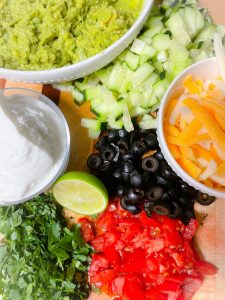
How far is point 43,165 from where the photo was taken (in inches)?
63.4

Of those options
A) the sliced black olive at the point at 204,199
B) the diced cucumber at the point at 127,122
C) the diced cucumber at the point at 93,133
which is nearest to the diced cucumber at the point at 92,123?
the diced cucumber at the point at 93,133

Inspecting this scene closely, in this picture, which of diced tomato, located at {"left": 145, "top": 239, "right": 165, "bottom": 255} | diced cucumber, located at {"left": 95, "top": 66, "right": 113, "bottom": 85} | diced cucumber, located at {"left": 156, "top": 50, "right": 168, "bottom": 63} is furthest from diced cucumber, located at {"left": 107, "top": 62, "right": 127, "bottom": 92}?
diced tomato, located at {"left": 145, "top": 239, "right": 165, "bottom": 255}

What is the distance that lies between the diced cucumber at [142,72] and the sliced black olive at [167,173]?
0.32 metres

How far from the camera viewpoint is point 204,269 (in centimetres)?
165

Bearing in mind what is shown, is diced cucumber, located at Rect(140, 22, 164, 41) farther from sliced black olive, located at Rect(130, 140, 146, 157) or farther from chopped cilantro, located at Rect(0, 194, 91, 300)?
chopped cilantro, located at Rect(0, 194, 91, 300)

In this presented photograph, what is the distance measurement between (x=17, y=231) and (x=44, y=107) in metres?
0.44

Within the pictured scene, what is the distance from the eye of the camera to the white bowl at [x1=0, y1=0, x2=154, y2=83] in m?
1.60

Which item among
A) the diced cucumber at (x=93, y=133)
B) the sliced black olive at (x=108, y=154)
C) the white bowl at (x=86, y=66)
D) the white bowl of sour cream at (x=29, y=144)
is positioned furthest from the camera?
the diced cucumber at (x=93, y=133)

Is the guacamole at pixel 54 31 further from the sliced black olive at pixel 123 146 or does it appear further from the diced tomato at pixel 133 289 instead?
the diced tomato at pixel 133 289

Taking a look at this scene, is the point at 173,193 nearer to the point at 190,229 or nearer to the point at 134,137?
the point at 190,229

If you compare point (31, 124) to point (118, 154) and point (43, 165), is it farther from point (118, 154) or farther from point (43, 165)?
point (118, 154)

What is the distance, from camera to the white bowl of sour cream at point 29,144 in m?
1.48

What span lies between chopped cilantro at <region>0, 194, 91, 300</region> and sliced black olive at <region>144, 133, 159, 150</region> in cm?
38

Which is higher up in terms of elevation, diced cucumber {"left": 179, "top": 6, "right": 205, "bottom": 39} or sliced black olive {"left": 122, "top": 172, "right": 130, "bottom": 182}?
diced cucumber {"left": 179, "top": 6, "right": 205, "bottom": 39}
